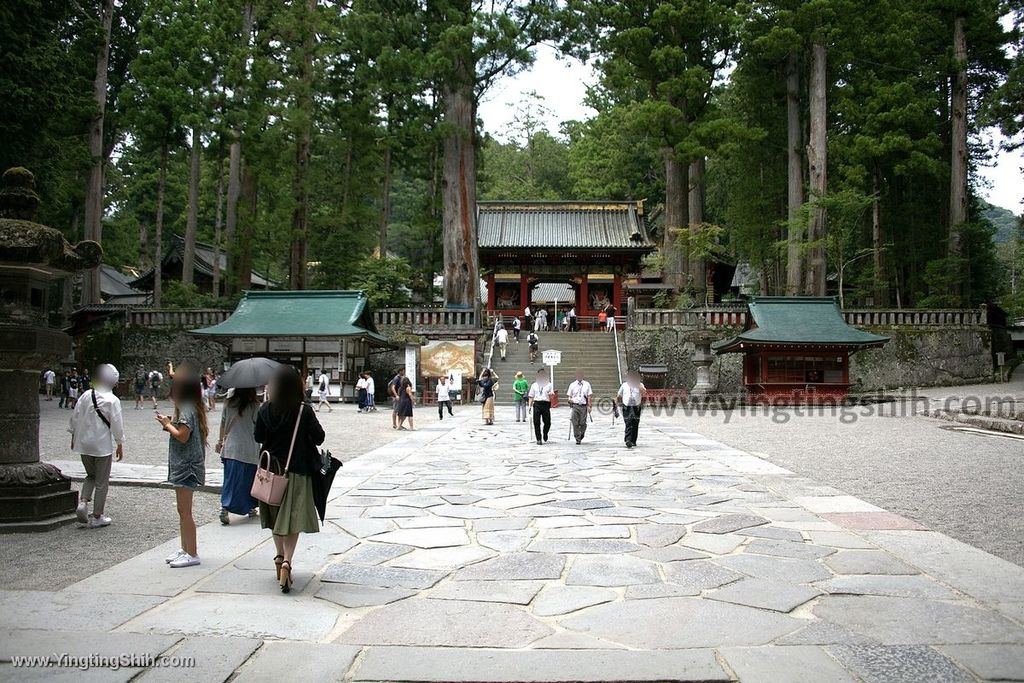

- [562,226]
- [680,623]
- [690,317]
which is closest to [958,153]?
[690,317]

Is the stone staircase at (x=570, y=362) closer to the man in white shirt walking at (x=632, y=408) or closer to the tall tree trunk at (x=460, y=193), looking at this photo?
the tall tree trunk at (x=460, y=193)

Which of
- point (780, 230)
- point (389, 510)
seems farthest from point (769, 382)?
point (389, 510)

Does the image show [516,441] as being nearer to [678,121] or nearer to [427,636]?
[427,636]

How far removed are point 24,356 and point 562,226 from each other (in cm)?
3397

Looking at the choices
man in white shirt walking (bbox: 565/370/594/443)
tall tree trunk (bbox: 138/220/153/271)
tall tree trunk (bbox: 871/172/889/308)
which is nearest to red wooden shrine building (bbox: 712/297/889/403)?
tall tree trunk (bbox: 871/172/889/308)

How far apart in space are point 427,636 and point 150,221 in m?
48.4

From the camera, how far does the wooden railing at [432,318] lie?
27.1 m

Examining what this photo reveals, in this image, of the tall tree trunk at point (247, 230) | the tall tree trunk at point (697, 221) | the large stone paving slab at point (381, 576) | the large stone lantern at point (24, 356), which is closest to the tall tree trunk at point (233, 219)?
the tall tree trunk at point (247, 230)

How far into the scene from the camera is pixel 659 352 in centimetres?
2831

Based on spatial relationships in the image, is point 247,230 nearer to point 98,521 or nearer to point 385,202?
point 385,202

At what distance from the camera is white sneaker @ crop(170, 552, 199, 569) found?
501cm

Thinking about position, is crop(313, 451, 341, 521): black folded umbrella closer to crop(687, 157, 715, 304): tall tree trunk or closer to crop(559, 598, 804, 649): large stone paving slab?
crop(559, 598, 804, 649): large stone paving slab

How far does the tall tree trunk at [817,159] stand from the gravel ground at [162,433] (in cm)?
1640

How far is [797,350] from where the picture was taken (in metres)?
23.6
